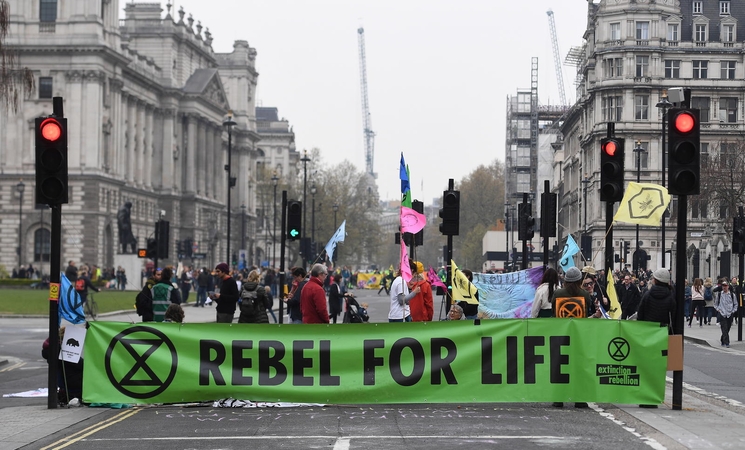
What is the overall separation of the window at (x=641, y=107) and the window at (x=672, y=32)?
5.12 meters

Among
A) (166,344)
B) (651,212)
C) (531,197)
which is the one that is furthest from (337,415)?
(531,197)

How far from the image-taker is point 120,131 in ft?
367

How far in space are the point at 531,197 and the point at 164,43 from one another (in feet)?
131

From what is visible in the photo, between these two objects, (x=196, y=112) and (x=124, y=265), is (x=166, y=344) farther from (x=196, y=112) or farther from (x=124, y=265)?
(x=196, y=112)

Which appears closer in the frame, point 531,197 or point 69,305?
point 69,305

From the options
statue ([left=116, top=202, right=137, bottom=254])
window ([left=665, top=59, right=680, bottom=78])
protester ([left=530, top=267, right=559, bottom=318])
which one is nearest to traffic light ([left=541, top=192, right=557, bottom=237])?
protester ([left=530, top=267, right=559, bottom=318])

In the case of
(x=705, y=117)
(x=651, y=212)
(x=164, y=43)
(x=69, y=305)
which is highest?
(x=164, y=43)

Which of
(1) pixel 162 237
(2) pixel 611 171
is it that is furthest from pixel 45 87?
(2) pixel 611 171

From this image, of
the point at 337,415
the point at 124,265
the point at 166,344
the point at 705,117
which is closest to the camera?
the point at 337,415

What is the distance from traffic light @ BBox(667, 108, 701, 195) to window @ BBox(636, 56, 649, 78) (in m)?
88.2

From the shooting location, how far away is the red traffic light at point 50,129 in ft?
53.7

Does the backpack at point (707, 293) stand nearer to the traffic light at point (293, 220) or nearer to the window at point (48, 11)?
the traffic light at point (293, 220)

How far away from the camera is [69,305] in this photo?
16.8m

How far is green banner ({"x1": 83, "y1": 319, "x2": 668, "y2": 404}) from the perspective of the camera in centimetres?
1603
